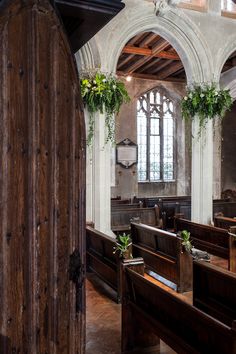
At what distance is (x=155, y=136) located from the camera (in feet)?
40.9

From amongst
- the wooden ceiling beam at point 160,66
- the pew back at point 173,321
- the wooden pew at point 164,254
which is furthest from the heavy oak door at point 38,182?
the wooden ceiling beam at point 160,66

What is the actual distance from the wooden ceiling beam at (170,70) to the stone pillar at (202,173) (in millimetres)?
4730

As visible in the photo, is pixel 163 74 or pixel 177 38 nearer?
pixel 177 38

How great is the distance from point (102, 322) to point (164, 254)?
1.35 metres

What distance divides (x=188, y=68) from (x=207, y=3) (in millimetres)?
1275

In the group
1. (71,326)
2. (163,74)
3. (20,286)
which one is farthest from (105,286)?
(163,74)

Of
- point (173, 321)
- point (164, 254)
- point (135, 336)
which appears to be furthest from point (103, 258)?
point (173, 321)

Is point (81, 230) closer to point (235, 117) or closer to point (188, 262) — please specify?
point (188, 262)

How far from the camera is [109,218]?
5770 mm

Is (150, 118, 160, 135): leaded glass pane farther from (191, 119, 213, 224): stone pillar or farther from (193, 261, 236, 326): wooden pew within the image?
(193, 261, 236, 326): wooden pew

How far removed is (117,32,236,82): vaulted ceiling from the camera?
→ 858cm

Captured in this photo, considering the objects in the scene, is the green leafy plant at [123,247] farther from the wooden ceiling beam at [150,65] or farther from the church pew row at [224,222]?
the wooden ceiling beam at [150,65]

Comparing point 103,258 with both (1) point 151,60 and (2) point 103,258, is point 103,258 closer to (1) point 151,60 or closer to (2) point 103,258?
(2) point 103,258

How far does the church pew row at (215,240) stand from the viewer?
13.9ft
